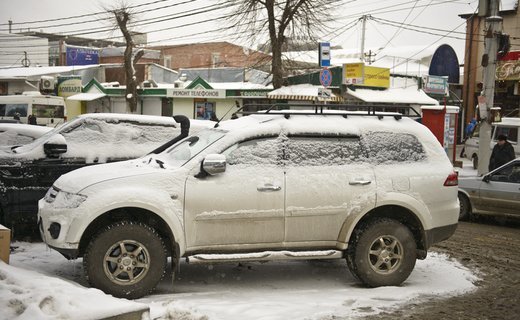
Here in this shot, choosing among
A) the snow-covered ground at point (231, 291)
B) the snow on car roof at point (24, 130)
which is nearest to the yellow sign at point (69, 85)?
the snow on car roof at point (24, 130)

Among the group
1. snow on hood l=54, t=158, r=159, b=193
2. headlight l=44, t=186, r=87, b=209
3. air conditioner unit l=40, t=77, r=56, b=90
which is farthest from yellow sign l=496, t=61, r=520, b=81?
air conditioner unit l=40, t=77, r=56, b=90

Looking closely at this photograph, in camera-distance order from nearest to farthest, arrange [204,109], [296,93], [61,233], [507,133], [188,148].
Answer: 1. [61,233]
2. [188,148]
3. [507,133]
4. [296,93]
5. [204,109]

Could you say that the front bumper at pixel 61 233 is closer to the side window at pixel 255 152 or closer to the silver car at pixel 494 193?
the side window at pixel 255 152

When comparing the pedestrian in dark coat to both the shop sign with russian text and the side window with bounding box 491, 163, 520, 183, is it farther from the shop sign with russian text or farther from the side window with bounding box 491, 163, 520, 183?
the shop sign with russian text

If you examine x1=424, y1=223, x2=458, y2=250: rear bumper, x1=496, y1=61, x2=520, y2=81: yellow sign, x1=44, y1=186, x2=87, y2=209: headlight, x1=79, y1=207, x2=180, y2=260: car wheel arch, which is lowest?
x1=424, y1=223, x2=458, y2=250: rear bumper

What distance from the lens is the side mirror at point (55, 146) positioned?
837 cm

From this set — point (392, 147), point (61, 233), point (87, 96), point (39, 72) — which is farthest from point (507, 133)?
point (39, 72)

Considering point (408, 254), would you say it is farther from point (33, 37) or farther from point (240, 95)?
point (33, 37)

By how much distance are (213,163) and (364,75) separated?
1931 cm

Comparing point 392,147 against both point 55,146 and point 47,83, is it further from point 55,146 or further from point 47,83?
point 47,83

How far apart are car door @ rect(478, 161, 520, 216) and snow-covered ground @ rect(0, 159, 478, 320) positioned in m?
3.51

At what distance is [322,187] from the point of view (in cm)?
650

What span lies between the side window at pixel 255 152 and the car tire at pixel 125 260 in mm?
1143

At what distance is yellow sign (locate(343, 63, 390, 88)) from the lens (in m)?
24.3
